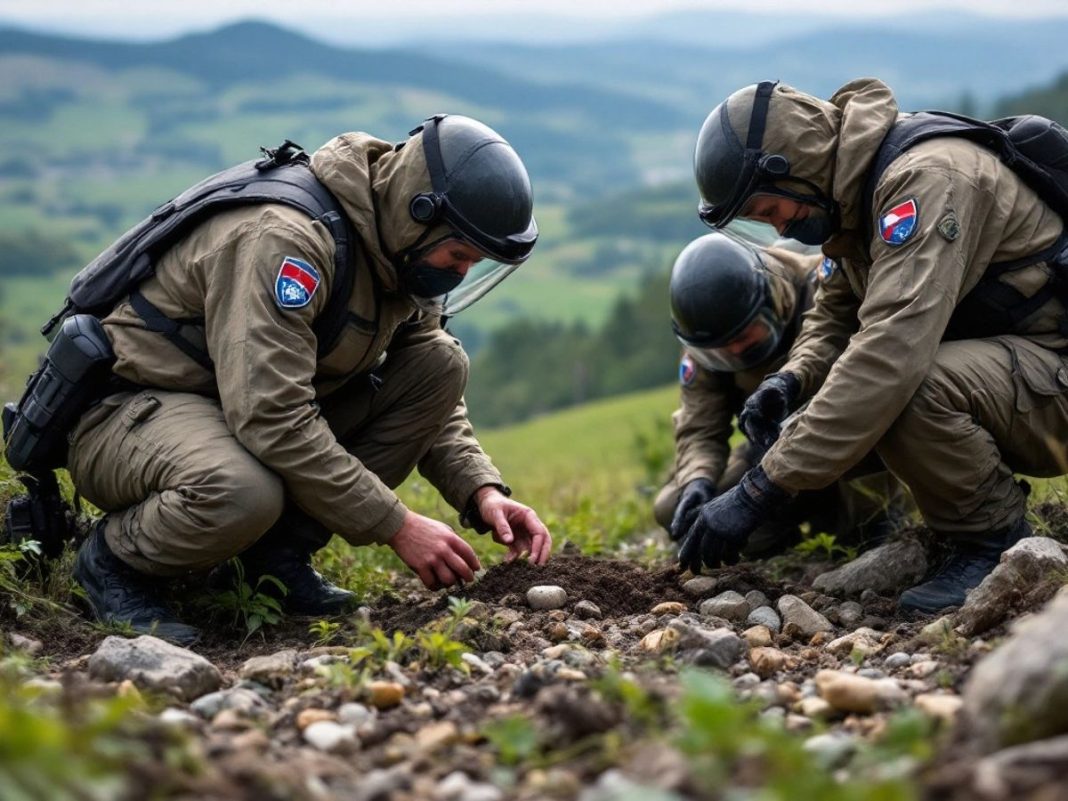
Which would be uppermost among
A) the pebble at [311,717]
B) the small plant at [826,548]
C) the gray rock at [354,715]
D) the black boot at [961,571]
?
the pebble at [311,717]

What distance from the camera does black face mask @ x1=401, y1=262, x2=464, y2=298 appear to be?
561 cm

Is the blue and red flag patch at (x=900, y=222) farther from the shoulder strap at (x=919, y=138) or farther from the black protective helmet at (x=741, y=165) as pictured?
the black protective helmet at (x=741, y=165)

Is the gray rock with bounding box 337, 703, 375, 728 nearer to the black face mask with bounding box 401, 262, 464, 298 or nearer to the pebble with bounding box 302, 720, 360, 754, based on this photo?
the pebble with bounding box 302, 720, 360, 754

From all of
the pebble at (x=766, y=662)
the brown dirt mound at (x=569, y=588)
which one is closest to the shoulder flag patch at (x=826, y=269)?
the brown dirt mound at (x=569, y=588)

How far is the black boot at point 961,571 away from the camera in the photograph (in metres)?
5.51

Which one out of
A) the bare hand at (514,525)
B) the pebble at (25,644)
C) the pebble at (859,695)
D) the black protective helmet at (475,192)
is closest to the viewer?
the pebble at (859,695)

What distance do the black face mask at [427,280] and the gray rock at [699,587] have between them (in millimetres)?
1801

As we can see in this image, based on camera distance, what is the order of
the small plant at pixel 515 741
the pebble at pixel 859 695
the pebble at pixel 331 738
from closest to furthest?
the small plant at pixel 515 741, the pebble at pixel 331 738, the pebble at pixel 859 695

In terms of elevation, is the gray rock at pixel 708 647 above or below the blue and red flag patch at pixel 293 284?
below

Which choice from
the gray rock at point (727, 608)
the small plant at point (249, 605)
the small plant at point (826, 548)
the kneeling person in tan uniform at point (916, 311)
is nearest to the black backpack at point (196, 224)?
the small plant at point (249, 605)

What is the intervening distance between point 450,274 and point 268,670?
2.04m

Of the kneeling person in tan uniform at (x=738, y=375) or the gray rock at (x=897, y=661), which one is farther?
the kneeling person in tan uniform at (x=738, y=375)

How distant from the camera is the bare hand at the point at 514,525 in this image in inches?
235

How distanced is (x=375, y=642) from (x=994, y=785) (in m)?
2.50
